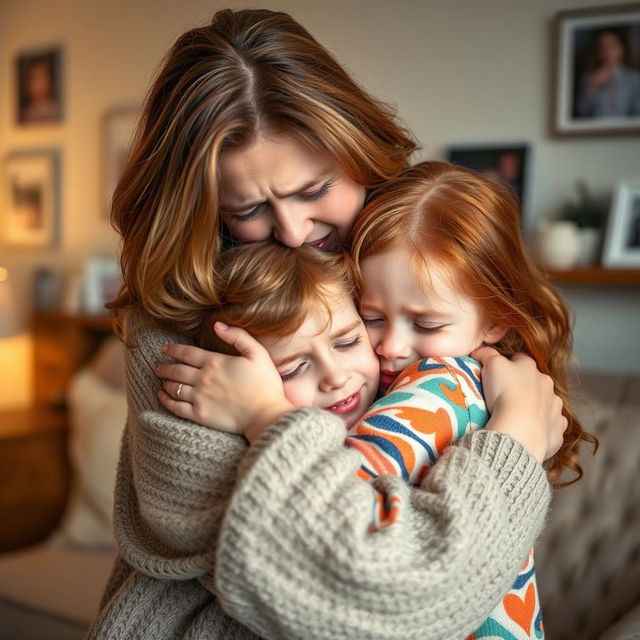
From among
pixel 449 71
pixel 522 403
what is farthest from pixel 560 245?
pixel 522 403

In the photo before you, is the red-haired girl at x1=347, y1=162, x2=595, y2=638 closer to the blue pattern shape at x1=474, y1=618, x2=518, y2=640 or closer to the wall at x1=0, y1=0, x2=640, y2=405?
the blue pattern shape at x1=474, y1=618, x2=518, y2=640

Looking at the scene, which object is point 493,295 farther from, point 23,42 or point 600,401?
point 23,42

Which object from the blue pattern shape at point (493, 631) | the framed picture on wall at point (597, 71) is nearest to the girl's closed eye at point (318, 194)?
the blue pattern shape at point (493, 631)

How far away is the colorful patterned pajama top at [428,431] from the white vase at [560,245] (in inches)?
66.3

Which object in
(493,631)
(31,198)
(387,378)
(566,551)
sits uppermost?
(31,198)

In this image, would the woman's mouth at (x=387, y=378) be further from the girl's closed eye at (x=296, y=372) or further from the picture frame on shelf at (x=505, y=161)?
the picture frame on shelf at (x=505, y=161)

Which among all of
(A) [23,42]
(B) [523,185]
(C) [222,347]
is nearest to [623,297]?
(B) [523,185]

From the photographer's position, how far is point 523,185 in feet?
9.44

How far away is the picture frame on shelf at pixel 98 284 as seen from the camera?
3902mm

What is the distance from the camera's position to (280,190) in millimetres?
1069

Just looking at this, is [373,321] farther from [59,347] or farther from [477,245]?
[59,347]

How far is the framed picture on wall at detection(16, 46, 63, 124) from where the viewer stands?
13.9 ft

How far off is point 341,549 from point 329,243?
1.77ft

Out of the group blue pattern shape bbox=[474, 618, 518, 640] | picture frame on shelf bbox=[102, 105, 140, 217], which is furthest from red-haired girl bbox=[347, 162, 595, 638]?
picture frame on shelf bbox=[102, 105, 140, 217]
